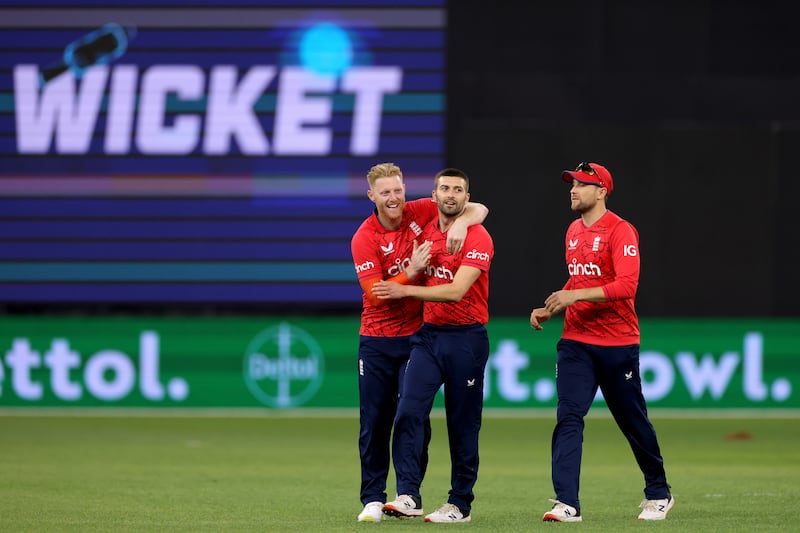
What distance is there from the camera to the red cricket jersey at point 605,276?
751cm

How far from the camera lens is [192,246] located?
15.2 m

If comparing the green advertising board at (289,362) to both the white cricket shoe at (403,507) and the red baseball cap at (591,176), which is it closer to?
the red baseball cap at (591,176)

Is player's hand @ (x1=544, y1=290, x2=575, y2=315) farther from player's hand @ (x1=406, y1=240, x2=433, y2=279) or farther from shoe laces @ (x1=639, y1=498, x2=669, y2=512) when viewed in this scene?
shoe laces @ (x1=639, y1=498, x2=669, y2=512)

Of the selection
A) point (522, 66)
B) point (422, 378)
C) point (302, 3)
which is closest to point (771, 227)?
point (522, 66)

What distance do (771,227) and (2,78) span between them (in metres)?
8.25

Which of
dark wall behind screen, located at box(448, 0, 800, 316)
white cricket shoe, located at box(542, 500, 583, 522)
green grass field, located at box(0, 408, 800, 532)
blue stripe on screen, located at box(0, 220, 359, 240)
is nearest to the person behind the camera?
white cricket shoe, located at box(542, 500, 583, 522)

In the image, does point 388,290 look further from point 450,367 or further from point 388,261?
point 450,367

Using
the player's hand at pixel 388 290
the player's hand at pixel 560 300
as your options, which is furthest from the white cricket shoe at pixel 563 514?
the player's hand at pixel 388 290

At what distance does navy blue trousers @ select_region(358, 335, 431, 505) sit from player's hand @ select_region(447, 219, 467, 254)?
0.57 m

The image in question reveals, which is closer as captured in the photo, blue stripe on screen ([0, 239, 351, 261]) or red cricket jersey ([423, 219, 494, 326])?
red cricket jersey ([423, 219, 494, 326])

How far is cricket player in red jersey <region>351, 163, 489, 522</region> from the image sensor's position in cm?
755

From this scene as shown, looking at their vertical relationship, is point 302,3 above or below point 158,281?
above

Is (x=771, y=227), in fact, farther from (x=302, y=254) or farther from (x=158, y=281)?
(x=158, y=281)

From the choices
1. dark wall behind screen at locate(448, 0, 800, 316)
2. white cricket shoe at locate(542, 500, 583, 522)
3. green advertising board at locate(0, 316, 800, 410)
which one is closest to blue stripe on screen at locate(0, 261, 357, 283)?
green advertising board at locate(0, 316, 800, 410)
